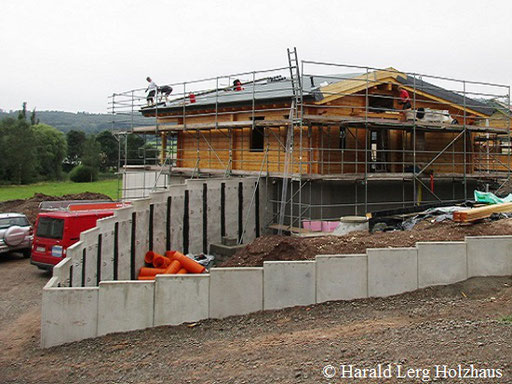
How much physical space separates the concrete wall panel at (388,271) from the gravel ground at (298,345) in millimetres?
264

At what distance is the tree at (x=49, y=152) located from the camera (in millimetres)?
67562

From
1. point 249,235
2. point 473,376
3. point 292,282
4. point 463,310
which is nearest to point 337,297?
point 292,282

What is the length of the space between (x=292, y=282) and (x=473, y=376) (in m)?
4.42

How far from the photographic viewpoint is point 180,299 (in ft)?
33.0

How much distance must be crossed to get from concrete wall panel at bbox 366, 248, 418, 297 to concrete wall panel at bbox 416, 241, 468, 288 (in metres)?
0.29

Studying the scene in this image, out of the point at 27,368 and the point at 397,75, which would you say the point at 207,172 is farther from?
the point at 27,368

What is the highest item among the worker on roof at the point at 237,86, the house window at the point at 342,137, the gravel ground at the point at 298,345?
the worker on roof at the point at 237,86

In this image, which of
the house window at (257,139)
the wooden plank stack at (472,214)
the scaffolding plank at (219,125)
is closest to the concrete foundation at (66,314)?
the wooden plank stack at (472,214)

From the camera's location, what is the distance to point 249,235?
1750 centimetres

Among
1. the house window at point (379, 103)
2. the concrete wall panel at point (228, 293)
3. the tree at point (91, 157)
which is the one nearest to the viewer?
the concrete wall panel at point (228, 293)

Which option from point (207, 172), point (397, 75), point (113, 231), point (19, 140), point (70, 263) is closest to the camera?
point (70, 263)

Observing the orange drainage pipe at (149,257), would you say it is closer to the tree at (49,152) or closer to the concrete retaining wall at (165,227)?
the concrete retaining wall at (165,227)

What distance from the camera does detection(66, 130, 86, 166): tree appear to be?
86.5 meters

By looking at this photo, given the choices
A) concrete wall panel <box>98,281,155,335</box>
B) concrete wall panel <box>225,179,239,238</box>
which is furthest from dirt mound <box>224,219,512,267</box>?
concrete wall panel <box>225,179,239,238</box>
